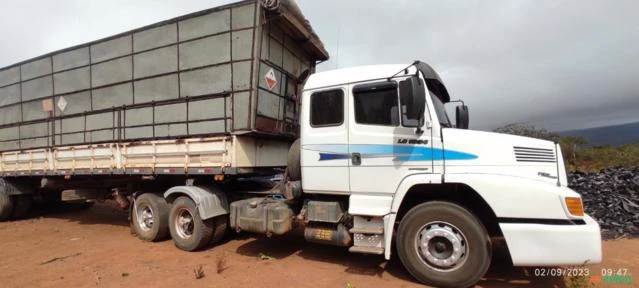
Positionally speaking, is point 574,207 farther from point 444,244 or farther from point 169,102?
point 169,102

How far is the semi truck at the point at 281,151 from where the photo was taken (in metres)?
3.93

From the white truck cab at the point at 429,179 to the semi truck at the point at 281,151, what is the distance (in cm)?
2

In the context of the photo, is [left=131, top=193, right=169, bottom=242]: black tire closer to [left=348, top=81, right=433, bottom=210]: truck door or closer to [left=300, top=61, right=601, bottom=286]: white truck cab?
[left=300, top=61, right=601, bottom=286]: white truck cab

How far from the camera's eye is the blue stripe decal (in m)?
4.12

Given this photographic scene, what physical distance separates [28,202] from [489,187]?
10951 millimetres

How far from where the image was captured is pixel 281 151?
20.4 ft

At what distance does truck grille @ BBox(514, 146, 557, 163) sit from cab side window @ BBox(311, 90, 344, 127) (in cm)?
208

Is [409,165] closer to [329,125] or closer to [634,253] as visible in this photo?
[329,125]

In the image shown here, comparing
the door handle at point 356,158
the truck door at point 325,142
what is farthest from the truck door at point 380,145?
the truck door at point 325,142

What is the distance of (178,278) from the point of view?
455 cm

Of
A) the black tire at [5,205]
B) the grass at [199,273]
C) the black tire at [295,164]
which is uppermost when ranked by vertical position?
the black tire at [295,164]

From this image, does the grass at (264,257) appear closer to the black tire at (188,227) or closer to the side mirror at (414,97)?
the black tire at (188,227)

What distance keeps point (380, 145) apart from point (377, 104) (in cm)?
51

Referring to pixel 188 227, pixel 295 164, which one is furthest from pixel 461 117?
pixel 188 227
